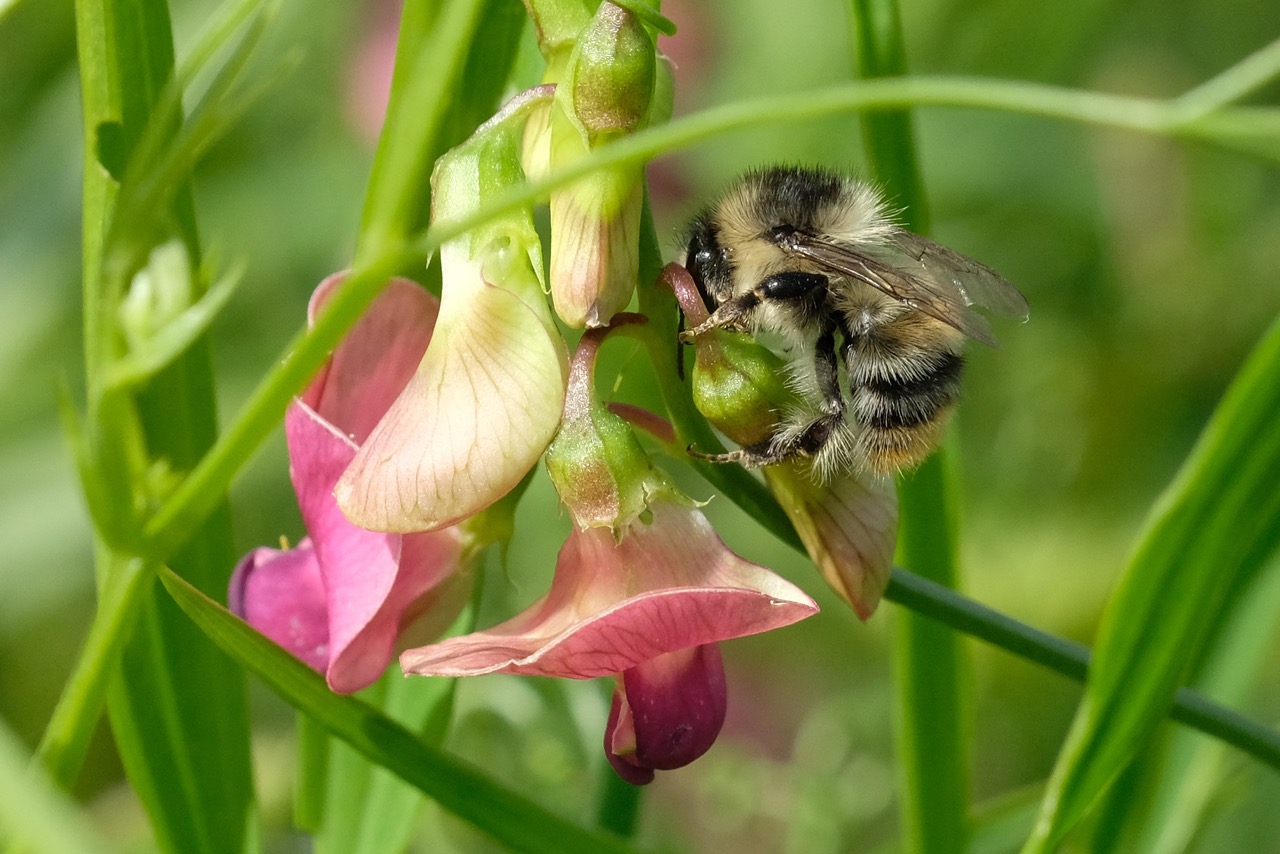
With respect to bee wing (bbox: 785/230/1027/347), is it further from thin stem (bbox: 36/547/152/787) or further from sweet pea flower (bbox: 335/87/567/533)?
thin stem (bbox: 36/547/152/787)

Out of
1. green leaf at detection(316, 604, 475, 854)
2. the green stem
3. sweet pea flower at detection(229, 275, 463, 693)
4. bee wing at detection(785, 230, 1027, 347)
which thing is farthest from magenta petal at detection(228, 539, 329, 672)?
bee wing at detection(785, 230, 1027, 347)

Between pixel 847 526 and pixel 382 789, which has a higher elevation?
pixel 847 526

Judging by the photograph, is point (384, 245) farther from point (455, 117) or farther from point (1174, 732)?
point (1174, 732)

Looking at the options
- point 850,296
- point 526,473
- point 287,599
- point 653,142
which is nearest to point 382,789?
point 287,599

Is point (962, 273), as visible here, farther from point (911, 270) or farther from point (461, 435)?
point (461, 435)

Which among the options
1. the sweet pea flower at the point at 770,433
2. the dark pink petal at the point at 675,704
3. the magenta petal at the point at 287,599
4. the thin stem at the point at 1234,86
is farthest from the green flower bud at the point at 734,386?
the thin stem at the point at 1234,86

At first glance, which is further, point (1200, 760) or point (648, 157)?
point (1200, 760)

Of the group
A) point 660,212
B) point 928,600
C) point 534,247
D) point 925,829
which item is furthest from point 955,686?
Result: point 660,212

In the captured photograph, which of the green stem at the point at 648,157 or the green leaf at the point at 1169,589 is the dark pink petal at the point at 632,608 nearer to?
the green stem at the point at 648,157
